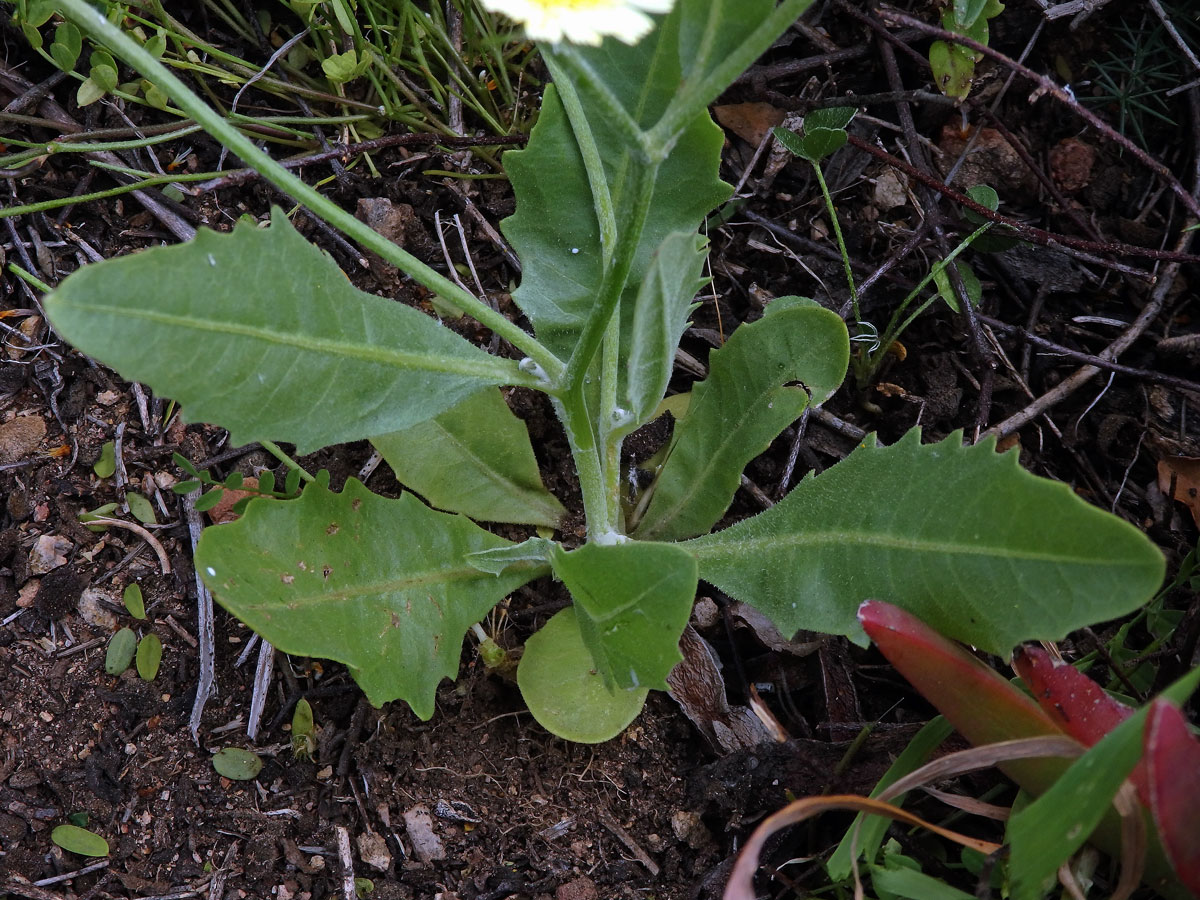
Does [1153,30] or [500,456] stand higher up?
[1153,30]

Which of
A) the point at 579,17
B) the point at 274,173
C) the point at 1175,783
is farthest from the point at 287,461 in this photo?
the point at 1175,783

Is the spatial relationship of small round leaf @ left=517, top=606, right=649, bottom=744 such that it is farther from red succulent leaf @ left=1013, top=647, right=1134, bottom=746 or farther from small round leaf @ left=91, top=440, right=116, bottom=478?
small round leaf @ left=91, top=440, right=116, bottom=478

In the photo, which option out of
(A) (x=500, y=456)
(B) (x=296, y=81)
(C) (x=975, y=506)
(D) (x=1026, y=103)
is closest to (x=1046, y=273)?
(D) (x=1026, y=103)

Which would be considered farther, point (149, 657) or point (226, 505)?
point (226, 505)

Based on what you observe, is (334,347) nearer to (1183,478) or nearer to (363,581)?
(363,581)

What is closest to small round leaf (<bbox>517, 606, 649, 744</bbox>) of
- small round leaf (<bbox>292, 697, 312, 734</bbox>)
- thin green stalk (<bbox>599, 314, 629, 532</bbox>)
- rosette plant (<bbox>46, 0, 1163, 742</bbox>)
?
rosette plant (<bbox>46, 0, 1163, 742</bbox>)

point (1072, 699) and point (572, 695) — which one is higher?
point (1072, 699)

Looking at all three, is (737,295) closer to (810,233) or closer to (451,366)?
(810,233)
